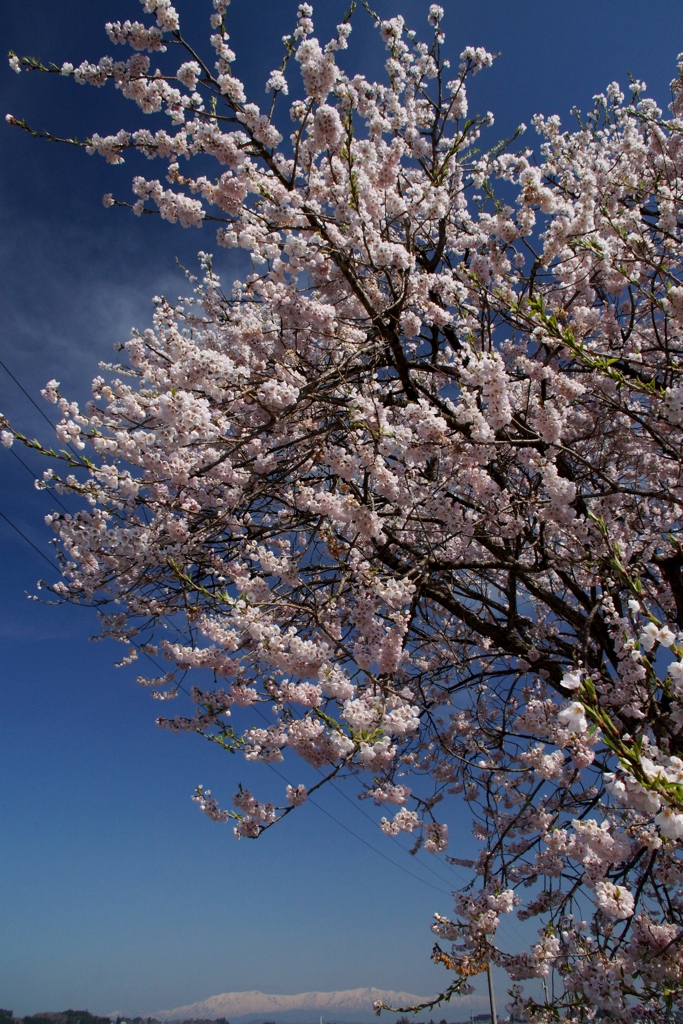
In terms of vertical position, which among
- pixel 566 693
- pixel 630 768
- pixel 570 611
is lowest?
pixel 630 768

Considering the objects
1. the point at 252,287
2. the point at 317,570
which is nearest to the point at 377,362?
the point at 252,287

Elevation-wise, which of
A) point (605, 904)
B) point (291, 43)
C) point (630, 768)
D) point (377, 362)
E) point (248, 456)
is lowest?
point (605, 904)

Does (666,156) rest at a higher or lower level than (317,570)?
higher

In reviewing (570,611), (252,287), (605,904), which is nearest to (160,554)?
(252,287)

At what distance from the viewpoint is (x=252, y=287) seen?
4258 mm

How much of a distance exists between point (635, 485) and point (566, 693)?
2140mm

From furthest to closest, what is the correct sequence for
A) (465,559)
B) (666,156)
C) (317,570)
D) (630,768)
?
(666,156)
(465,559)
(317,570)
(630,768)

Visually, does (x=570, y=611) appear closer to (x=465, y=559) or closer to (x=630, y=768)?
(x=465, y=559)

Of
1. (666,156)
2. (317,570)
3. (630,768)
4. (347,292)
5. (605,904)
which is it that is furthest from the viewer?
(666,156)

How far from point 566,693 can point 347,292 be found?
126 inches

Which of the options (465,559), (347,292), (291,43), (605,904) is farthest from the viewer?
(465,559)

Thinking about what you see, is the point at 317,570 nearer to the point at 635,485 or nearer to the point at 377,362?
the point at 377,362

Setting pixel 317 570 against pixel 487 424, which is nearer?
pixel 487 424

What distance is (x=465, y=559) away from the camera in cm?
482
